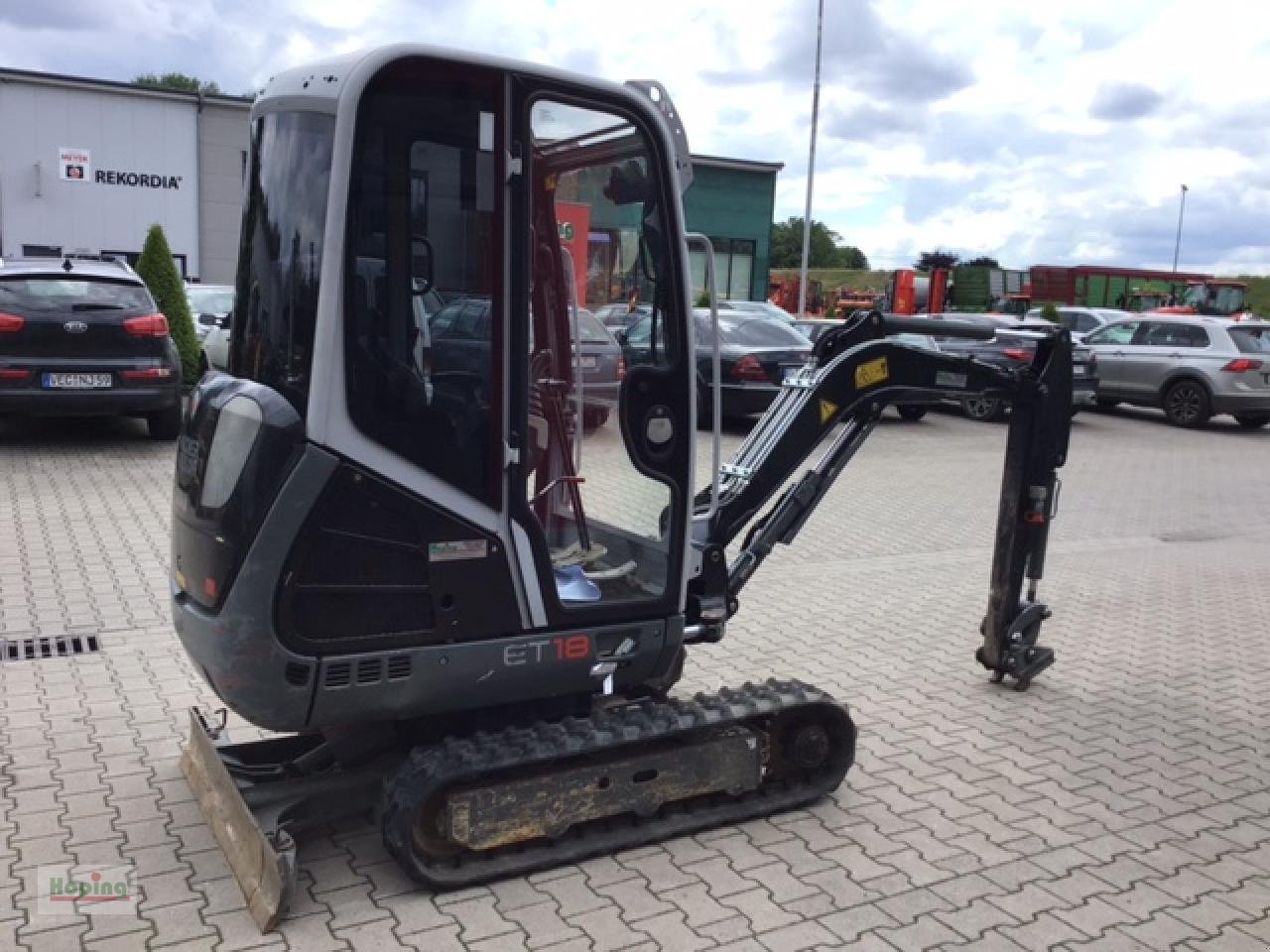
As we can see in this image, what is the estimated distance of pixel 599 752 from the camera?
4090mm

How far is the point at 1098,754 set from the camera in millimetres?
5414

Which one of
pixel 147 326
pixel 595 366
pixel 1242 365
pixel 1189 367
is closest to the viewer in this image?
pixel 595 366

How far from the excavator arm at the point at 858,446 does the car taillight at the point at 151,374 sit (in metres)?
7.83

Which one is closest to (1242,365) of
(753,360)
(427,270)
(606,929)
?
(753,360)

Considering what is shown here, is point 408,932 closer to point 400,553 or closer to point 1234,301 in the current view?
point 400,553

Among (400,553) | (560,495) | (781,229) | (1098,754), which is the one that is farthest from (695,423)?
(781,229)

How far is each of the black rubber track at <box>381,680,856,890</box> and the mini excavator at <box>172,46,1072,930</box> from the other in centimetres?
1

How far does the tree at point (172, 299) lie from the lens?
46.5 ft

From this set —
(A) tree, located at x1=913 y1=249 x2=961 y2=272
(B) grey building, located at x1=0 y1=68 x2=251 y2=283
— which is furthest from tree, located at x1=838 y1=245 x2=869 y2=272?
(B) grey building, located at x1=0 y1=68 x2=251 y2=283

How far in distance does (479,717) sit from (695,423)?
4.28 feet

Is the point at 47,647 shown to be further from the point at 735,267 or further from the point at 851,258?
the point at 851,258

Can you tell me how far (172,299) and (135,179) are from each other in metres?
17.3

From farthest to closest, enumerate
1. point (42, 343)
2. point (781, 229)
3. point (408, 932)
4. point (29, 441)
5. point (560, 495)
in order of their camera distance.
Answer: point (781, 229) → point (29, 441) → point (42, 343) → point (560, 495) → point (408, 932)

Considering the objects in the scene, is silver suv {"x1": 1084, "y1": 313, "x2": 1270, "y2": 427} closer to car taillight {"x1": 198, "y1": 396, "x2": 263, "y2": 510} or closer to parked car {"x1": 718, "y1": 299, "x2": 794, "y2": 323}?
parked car {"x1": 718, "y1": 299, "x2": 794, "y2": 323}
